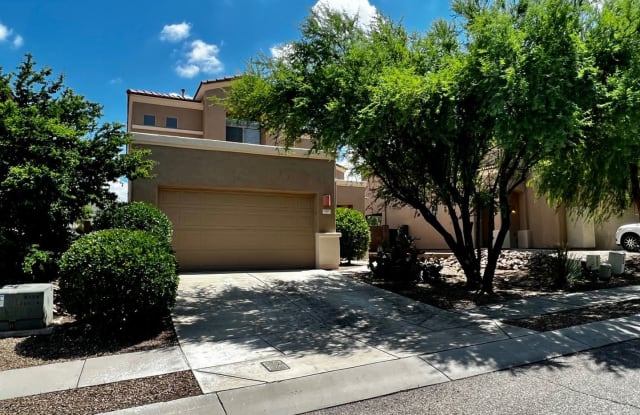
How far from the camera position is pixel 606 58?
7.48 m

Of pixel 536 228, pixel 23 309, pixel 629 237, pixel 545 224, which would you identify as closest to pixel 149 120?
pixel 23 309

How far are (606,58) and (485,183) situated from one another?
4.85 metres

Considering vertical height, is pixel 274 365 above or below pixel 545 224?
below

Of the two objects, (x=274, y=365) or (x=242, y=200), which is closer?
(x=274, y=365)

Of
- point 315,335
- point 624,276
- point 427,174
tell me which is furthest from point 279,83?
point 624,276

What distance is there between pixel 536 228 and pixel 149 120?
19279 mm

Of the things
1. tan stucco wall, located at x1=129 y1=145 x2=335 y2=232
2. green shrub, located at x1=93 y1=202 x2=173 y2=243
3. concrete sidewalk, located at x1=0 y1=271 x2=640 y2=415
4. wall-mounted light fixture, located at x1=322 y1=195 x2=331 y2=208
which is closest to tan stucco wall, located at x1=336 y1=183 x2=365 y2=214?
tan stucco wall, located at x1=129 y1=145 x2=335 y2=232

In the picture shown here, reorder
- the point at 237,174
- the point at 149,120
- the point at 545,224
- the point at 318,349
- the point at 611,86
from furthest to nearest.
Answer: the point at 545,224
the point at 149,120
the point at 237,174
the point at 611,86
the point at 318,349

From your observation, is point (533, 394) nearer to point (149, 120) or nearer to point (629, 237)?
point (629, 237)

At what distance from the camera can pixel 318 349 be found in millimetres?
5750

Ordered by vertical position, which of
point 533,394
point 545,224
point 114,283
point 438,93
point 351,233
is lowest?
point 533,394

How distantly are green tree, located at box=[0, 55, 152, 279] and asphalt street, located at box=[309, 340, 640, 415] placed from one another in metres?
6.58

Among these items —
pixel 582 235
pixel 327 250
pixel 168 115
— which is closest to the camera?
pixel 327 250

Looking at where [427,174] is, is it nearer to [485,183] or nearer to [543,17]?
[485,183]
